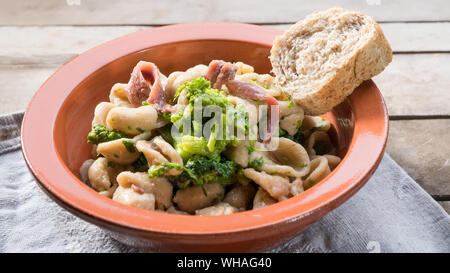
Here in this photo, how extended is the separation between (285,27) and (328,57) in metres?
1.76

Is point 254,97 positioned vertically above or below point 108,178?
above

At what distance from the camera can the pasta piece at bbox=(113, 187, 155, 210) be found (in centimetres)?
191

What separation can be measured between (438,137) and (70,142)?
212 cm

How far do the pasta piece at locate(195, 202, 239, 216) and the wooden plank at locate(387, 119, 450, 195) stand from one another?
3.94 feet

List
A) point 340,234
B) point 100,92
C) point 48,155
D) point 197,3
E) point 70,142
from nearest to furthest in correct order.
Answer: point 48,155 < point 340,234 < point 70,142 < point 100,92 < point 197,3

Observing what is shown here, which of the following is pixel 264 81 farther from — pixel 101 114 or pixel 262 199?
pixel 101 114

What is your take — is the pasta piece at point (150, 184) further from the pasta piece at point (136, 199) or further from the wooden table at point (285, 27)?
the wooden table at point (285, 27)

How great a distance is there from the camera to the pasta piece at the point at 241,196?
207 centimetres

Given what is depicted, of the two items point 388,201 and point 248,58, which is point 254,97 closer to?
point 248,58

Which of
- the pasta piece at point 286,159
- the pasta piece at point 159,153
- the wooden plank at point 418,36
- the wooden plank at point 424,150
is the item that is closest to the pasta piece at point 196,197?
the pasta piece at point 159,153

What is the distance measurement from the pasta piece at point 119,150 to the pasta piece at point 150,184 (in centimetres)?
15

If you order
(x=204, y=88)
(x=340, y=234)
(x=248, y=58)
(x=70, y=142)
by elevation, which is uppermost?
(x=204, y=88)

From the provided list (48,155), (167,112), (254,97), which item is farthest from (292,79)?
(48,155)

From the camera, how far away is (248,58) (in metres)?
2.86
